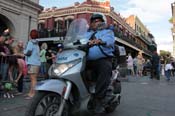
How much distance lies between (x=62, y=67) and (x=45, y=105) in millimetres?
625

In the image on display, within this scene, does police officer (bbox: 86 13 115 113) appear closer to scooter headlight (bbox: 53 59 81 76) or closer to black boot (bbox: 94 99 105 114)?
black boot (bbox: 94 99 105 114)

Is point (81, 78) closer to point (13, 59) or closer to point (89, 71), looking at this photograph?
point (89, 71)

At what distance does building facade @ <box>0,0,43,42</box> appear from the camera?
1928cm

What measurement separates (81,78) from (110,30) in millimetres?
1008

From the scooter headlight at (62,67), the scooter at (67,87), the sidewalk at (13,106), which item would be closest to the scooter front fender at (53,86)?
the scooter at (67,87)

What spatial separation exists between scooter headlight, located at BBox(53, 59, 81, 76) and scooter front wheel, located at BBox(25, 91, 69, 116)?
13.8 inches

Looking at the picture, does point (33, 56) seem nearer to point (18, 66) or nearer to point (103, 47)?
point (18, 66)

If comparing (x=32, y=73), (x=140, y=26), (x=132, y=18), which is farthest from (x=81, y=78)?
(x=140, y=26)

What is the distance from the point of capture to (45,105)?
438 centimetres

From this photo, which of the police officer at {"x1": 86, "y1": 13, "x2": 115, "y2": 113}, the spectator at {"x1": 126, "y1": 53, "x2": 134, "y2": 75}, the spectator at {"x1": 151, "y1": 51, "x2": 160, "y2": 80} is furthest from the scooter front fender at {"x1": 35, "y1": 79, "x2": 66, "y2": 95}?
the spectator at {"x1": 126, "y1": 53, "x2": 134, "y2": 75}

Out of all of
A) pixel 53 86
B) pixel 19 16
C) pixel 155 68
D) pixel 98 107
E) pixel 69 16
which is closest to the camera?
pixel 53 86

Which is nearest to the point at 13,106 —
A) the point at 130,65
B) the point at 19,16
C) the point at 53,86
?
the point at 53,86

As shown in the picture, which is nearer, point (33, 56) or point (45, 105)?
point (45, 105)

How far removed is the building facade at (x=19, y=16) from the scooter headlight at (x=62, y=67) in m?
15.1
